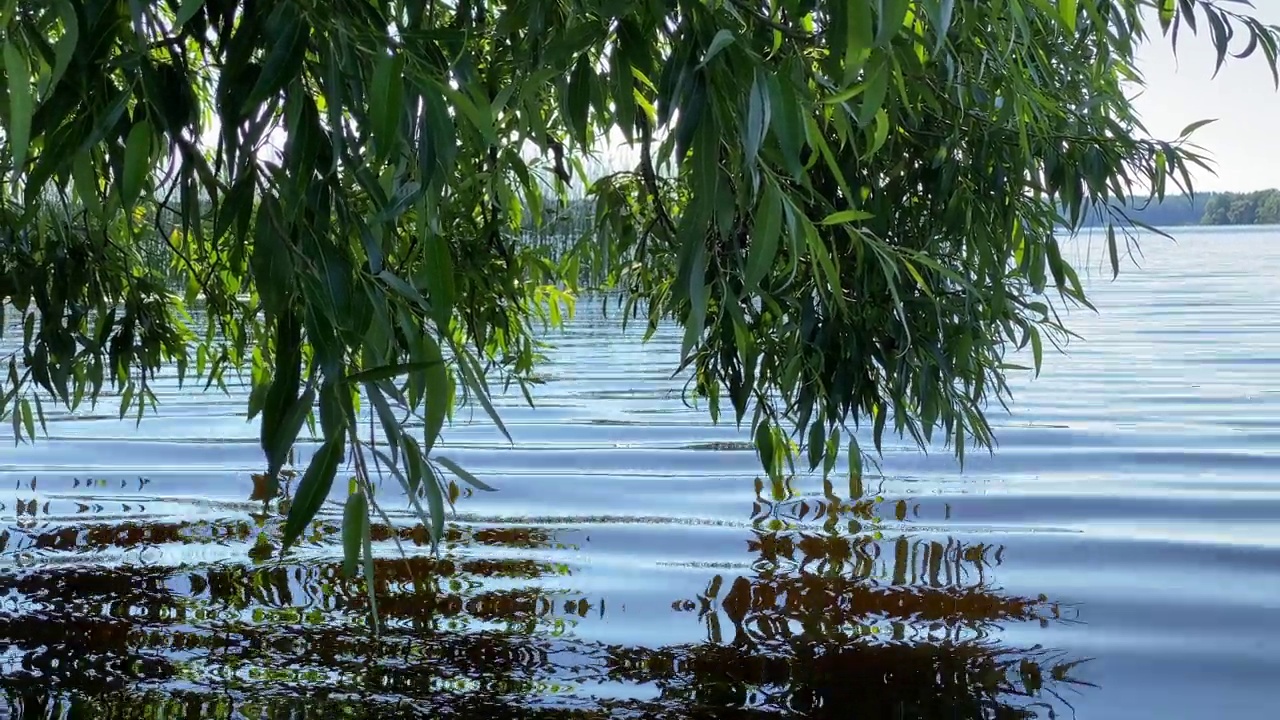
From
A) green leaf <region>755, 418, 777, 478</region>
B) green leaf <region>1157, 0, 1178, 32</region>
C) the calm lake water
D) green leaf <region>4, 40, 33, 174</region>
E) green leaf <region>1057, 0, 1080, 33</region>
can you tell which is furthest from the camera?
the calm lake water

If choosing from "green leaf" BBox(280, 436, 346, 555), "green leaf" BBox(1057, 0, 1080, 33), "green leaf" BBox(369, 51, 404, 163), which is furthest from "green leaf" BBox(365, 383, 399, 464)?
"green leaf" BBox(1057, 0, 1080, 33)

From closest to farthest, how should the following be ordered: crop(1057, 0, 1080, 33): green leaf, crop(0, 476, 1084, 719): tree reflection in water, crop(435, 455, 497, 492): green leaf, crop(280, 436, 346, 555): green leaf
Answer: crop(280, 436, 346, 555): green leaf < crop(435, 455, 497, 492): green leaf < crop(1057, 0, 1080, 33): green leaf < crop(0, 476, 1084, 719): tree reflection in water

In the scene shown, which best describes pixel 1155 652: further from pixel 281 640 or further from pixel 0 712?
pixel 0 712

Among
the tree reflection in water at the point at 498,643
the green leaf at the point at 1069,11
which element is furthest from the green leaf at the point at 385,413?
the tree reflection in water at the point at 498,643

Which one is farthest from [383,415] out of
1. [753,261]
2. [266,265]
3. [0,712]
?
[0,712]

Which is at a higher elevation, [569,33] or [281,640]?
[569,33]

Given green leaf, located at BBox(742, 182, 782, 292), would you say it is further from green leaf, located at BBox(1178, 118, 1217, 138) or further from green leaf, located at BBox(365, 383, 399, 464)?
green leaf, located at BBox(1178, 118, 1217, 138)

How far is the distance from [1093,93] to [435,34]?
1.71 m

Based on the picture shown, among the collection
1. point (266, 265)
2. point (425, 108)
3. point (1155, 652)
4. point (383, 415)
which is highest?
point (425, 108)

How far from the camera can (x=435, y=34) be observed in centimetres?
123

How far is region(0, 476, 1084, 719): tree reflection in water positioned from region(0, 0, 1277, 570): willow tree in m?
0.69

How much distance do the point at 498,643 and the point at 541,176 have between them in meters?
1.30

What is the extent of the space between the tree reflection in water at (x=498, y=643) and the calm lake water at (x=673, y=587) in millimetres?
12

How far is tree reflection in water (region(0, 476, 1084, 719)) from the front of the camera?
3059 mm
